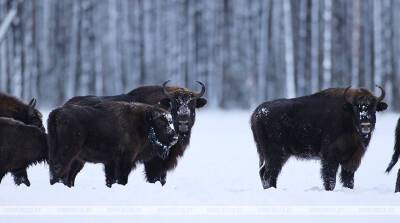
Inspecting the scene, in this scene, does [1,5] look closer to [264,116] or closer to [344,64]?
[344,64]

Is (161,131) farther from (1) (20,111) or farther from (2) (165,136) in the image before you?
(1) (20,111)

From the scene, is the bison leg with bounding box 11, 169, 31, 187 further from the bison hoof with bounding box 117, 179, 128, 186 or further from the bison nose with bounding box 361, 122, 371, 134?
the bison nose with bounding box 361, 122, 371, 134

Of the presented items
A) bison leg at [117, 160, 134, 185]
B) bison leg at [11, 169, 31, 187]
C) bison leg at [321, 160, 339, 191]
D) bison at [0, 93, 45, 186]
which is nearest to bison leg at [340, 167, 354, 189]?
bison leg at [321, 160, 339, 191]

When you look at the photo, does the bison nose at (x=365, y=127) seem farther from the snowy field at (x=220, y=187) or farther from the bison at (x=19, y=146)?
the bison at (x=19, y=146)

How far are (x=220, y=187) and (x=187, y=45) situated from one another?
80.8ft

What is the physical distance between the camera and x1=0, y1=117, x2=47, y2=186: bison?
9.02 meters

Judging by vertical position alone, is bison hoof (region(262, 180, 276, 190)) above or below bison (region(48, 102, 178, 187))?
below

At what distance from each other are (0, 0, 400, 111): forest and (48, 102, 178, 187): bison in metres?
21.2

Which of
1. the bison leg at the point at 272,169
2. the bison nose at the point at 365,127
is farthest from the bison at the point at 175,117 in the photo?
the bison nose at the point at 365,127

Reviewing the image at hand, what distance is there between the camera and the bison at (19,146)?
9.02 m

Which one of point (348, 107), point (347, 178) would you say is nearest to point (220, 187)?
point (347, 178)

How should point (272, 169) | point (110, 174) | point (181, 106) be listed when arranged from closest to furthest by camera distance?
point (110, 174) → point (272, 169) → point (181, 106)

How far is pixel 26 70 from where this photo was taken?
30.4 metres

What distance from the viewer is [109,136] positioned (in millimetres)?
9281
